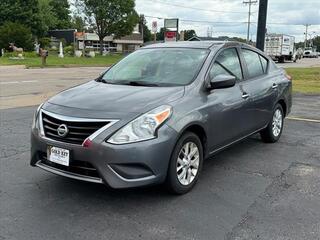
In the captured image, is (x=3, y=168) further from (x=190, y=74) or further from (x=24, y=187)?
(x=190, y=74)

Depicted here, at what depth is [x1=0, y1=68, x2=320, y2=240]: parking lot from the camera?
3740mm

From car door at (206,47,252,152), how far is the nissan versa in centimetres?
1

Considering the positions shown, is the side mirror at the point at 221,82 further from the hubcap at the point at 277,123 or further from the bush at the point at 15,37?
the bush at the point at 15,37

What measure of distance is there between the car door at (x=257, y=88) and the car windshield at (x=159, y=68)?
35.8 inches

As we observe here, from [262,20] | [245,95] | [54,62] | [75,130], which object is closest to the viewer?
[75,130]

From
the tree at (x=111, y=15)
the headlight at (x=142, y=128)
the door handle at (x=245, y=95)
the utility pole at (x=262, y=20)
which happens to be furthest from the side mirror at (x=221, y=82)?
the tree at (x=111, y=15)

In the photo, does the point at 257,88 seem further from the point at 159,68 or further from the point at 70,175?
the point at 70,175

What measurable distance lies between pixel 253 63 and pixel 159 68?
5.93ft

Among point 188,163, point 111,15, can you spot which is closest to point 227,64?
point 188,163

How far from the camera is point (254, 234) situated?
3.72 m

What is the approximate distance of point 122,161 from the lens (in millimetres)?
3986

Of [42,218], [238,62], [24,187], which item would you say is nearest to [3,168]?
[24,187]

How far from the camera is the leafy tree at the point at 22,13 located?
60531 mm

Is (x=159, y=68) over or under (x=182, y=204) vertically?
over
